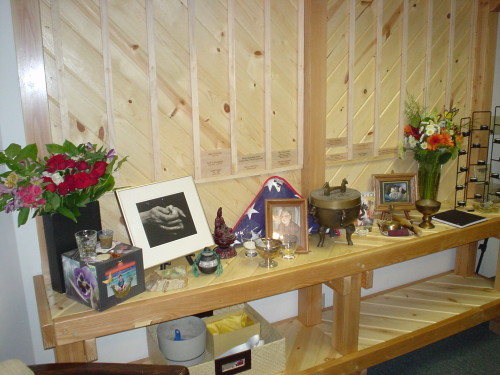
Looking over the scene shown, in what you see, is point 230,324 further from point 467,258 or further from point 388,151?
point 467,258

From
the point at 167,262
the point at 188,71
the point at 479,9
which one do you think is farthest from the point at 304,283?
the point at 479,9

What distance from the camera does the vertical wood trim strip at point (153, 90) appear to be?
6.71 ft

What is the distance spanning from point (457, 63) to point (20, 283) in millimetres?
2991

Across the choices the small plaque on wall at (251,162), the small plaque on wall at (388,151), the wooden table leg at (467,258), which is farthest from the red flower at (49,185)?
the wooden table leg at (467,258)

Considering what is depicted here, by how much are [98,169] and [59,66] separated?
0.52m

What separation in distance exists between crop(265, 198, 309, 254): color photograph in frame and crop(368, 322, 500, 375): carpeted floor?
41.7 inches

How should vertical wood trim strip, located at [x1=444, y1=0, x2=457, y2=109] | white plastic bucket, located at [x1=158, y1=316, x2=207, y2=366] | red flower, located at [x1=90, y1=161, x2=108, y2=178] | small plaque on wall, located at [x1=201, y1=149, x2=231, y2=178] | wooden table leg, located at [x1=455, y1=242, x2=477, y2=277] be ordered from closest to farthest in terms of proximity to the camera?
red flower, located at [x1=90, y1=161, x2=108, y2=178] < white plastic bucket, located at [x1=158, y1=316, x2=207, y2=366] < small plaque on wall, located at [x1=201, y1=149, x2=231, y2=178] < vertical wood trim strip, located at [x1=444, y1=0, x2=457, y2=109] < wooden table leg, located at [x1=455, y1=242, x2=477, y2=277]

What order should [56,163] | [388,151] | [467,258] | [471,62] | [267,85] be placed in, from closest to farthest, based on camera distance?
[56,163], [267,85], [388,151], [471,62], [467,258]

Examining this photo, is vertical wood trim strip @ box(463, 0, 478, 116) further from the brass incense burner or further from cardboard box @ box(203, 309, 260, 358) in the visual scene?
cardboard box @ box(203, 309, 260, 358)

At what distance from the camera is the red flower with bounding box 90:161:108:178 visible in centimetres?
178

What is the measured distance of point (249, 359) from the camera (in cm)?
212

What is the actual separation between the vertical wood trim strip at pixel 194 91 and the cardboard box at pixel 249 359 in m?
0.89

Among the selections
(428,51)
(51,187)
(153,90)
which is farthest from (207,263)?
(428,51)

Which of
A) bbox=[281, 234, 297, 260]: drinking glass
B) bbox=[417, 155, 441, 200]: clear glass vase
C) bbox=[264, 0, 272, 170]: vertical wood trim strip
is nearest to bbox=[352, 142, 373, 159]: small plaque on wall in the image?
bbox=[417, 155, 441, 200]: clear glass vase
